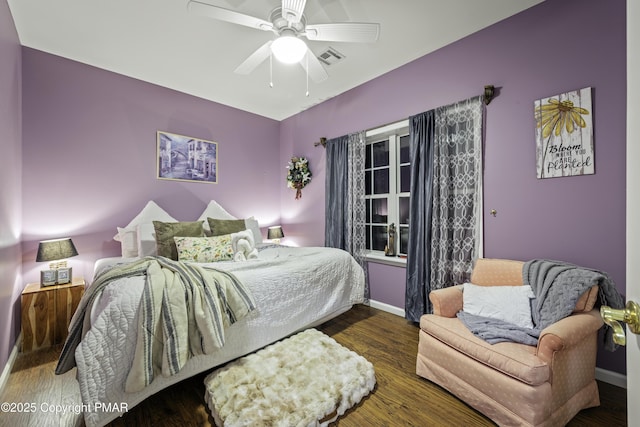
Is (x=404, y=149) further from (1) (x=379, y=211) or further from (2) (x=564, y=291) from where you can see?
(2) (x=564, y=291)

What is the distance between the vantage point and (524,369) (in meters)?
1.31

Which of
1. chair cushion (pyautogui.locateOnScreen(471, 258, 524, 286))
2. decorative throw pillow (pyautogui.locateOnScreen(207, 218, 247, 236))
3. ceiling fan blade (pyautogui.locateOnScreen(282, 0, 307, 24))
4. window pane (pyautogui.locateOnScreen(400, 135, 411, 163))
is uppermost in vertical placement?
ceiling fan blade (pyautogui.locateOnScreen(282, 0, 307, 24))

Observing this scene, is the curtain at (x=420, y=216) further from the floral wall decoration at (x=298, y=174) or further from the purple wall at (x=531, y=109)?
the floral wall decoration at (x=298, y=174)

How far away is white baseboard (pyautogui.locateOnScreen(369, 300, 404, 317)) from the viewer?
2945mm

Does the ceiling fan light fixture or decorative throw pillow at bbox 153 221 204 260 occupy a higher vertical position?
the ceiling fan light fixture

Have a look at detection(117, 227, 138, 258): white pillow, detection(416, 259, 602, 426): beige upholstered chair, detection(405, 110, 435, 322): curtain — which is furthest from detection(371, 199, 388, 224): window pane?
detection(117, 227, 138, 258): white pillow

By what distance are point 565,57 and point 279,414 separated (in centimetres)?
307

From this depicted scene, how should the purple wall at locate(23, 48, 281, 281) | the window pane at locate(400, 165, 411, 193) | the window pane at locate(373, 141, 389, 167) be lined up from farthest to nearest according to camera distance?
the window pane at locate(373, 141, 389, 167) → the window pane at locate(400, 165, 411, 193) → the purple wall at locate(23, 48, 281, 281)

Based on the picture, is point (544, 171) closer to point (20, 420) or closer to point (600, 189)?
point (600, 189)

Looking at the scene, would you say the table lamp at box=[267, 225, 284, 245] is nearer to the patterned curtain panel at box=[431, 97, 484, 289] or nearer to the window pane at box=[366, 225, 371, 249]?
the window pane at box=[366, 225, 371, 249]

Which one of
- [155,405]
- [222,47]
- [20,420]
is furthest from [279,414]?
[222,47]

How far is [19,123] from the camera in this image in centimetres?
238

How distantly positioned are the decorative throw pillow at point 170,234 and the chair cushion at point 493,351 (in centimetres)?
239

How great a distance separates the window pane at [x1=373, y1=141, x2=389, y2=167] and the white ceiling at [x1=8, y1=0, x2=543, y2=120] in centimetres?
80
